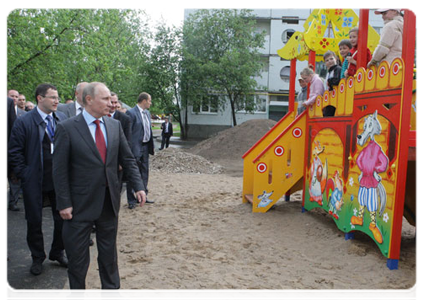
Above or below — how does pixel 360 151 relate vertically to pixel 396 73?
below

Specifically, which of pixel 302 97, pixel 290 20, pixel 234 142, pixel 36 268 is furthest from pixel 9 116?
pixel 290 20

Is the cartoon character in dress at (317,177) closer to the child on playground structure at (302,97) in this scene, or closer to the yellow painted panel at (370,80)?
Result: the child on playground structure at (302,97)

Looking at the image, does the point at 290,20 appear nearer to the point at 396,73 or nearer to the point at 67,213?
the point at 396,73

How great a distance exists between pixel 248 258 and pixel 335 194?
1643 mm

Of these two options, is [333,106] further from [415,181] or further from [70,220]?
[70,220]

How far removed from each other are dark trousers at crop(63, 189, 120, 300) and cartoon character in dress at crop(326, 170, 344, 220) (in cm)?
321

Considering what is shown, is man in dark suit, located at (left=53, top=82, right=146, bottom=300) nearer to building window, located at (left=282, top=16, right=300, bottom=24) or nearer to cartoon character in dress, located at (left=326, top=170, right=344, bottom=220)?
cartoon character in dress, located at (left=326, top=170, right=344, bottom=220)

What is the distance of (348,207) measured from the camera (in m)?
5.00

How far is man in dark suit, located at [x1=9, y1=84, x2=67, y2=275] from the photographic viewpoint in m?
3.98

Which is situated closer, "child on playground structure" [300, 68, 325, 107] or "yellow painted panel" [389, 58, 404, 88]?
"yellow painted panel" [389, 58, 404, 88]

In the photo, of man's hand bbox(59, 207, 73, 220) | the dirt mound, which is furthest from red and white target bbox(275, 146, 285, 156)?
the dirt mound

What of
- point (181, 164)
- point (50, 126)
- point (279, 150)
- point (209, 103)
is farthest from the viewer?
point (209, 103)

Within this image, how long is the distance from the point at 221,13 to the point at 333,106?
25252 mm

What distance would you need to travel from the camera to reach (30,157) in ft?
13.1
